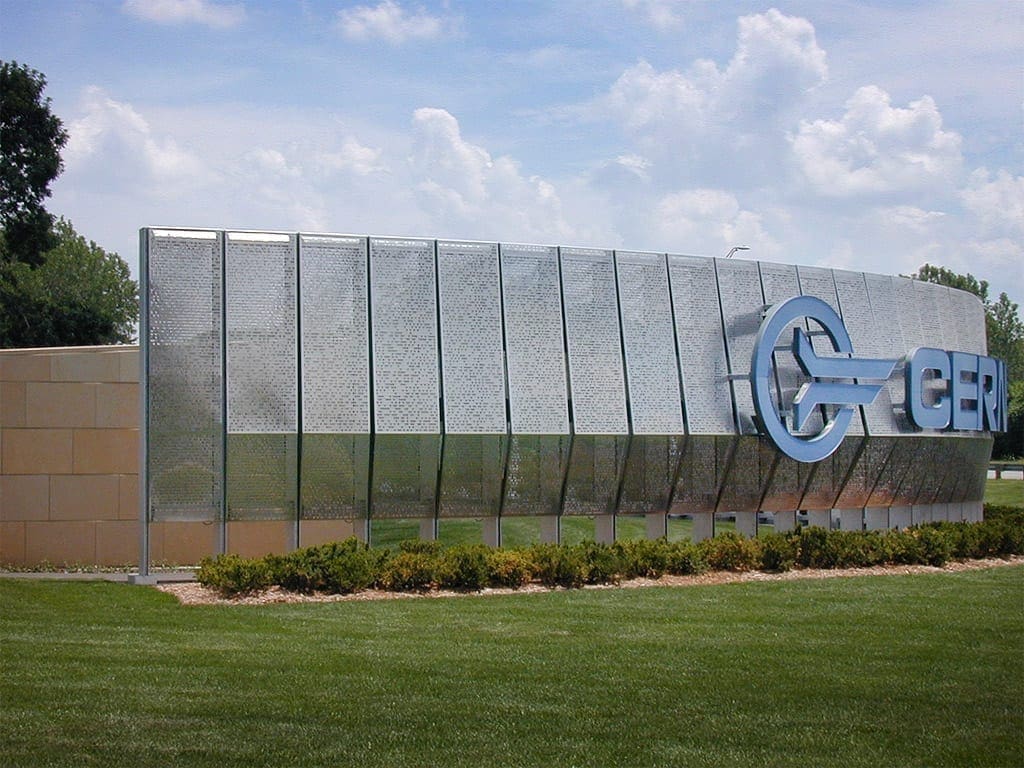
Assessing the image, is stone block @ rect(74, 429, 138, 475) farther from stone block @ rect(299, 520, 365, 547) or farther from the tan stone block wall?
stone block @ rect(299, 520, 365, 547)

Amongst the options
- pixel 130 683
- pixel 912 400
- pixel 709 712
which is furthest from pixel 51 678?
pixel 912 400

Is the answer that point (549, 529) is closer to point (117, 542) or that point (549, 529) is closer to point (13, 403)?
point (117, 542)

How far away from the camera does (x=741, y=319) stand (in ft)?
74.5

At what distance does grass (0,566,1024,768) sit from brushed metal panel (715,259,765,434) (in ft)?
19.1

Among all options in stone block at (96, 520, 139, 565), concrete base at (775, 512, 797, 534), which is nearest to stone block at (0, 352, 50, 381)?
stone block at (96, 520, 139, 565)

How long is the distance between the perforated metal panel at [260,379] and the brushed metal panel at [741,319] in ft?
28.4

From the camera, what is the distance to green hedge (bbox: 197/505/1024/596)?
17.3 m

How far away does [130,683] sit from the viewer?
1072 centimetres

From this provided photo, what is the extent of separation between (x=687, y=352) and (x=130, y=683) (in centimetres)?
1363

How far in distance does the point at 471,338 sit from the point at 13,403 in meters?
8.68

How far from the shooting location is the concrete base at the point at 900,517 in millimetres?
25406

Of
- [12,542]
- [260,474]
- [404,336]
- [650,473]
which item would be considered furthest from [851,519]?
[12,542]

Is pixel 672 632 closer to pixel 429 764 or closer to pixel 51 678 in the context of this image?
pixel 429 764

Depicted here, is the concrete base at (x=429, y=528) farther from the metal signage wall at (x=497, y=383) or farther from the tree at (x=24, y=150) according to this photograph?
the tree at (x=24, y=150)
